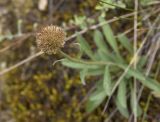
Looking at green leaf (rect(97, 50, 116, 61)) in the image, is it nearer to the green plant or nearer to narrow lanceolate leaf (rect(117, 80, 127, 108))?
the green plant

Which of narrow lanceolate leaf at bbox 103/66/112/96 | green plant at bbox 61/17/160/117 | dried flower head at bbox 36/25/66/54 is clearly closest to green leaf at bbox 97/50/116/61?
green plant at bbox 61/17/160/117

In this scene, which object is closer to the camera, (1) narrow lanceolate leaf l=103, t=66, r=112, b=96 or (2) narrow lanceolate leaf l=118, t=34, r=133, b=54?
(1) narrow lanceolate leaf l=103, t=66, r=112, b=96

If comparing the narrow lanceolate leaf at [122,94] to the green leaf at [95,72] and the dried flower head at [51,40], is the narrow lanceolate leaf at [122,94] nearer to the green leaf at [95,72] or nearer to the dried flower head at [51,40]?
the green leaf at [95,72]

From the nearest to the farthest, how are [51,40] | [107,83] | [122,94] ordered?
[51,40] < [107,83] < [122,94]

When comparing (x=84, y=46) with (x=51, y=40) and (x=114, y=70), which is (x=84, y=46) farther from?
(x=51, y=40)

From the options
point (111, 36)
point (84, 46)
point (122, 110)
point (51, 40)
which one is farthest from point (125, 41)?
point (51, 40)

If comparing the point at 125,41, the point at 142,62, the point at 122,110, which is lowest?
the point at 122,110

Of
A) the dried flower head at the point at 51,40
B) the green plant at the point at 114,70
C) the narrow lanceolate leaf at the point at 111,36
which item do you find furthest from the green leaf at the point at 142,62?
the dried flower head at the point at 51,40
